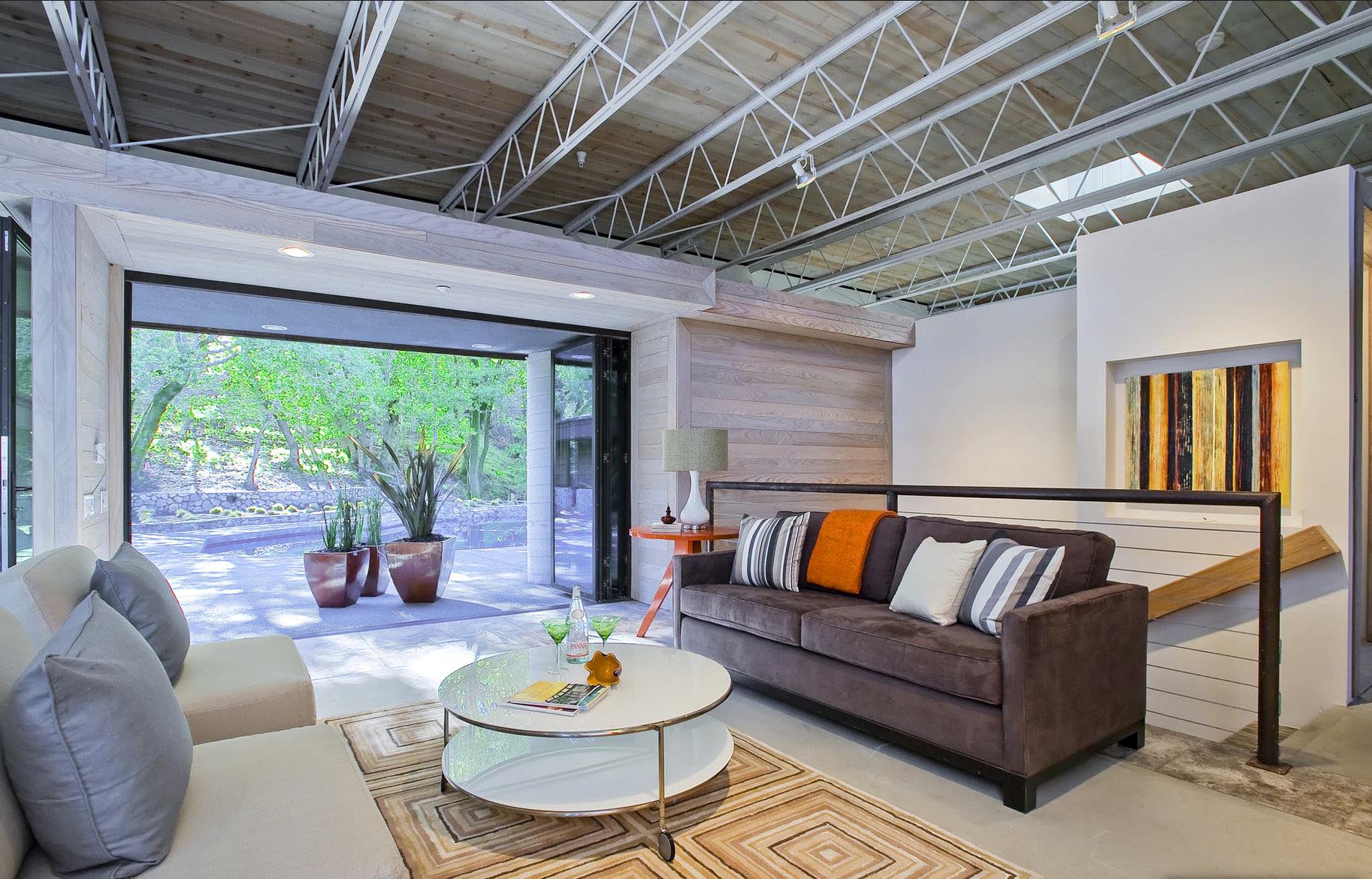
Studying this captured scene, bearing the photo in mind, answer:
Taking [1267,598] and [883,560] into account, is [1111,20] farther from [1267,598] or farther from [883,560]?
[883,560]

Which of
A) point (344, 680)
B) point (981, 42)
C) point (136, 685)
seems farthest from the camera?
point (344, 680)

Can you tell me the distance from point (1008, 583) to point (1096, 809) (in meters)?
0.73

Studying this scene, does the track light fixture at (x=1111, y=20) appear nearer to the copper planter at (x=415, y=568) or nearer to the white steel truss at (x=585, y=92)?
the white steel truss at (x=585, y=92)

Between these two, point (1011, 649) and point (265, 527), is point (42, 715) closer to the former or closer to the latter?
point (1011, 649)

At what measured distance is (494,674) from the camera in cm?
243

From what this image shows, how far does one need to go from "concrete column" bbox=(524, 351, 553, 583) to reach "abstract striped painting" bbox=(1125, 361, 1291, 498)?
421 centimetres

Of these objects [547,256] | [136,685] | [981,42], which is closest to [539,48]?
[547,256]

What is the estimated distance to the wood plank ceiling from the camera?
9.67ft

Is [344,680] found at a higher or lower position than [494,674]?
lower

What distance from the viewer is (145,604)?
84.4 inches

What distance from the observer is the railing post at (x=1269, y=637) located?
2449 millimetres

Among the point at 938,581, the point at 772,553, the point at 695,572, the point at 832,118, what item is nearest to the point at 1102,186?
the point at 832,118

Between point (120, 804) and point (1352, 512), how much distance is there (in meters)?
4.54

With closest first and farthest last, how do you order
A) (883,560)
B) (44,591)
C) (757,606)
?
(44,591), (757,606), (883,560)
